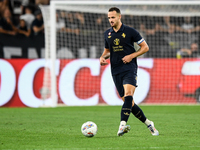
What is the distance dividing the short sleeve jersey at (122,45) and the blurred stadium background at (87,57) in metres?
6.57

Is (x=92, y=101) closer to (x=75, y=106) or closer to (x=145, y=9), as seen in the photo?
(x=75, y=106)

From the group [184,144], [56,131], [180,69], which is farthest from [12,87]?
[184,144]

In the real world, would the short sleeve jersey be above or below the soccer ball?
above

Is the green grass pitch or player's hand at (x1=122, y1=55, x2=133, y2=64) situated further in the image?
player's hand at (x1=122, y1=55, x2=133, y2=64)

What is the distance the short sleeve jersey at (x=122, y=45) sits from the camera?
611 centimetres

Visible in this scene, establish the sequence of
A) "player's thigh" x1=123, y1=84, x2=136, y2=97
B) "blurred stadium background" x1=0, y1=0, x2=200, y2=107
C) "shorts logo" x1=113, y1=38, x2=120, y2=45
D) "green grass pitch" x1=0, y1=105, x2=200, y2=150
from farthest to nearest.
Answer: "blurred stadium background" x1=0, y1=0, x2=200, y2=107 < "shorts logo" x1=113, y1=38, x2=120, y2=45 < "player's thigh" x1=123, y1=84, x2=136, y2=97 < "green grass pitch" x1=0, y1=105, x2=200, y2=150

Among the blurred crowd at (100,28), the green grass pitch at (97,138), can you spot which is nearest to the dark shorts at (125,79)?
the green grass pitch at (97,138)

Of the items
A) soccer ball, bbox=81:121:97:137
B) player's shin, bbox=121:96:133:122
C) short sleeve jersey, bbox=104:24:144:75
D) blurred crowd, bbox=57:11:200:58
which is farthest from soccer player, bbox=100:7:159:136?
blurred crowd, bbox=57:11:200:58

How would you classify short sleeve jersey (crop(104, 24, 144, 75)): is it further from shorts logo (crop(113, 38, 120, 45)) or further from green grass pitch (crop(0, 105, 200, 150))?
green grass pitch (crop(0, 105, 200, 150))

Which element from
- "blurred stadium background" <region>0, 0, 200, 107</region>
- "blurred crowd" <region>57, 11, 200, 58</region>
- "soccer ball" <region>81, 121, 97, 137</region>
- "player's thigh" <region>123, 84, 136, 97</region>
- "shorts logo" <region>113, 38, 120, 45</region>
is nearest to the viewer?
"soccer ball" <region>81, 121, 97, 137</region>

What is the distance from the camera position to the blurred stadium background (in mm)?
12797

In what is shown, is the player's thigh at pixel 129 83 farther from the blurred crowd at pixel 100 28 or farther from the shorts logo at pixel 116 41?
the blurred crowd at pixel 100 28

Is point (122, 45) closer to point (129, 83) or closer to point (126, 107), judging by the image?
point (129, 83)

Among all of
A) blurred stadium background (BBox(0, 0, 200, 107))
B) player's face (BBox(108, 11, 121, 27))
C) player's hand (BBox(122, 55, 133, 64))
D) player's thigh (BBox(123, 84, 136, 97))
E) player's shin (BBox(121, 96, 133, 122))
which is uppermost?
player's face (BBox(108, 11, 121, 27))
